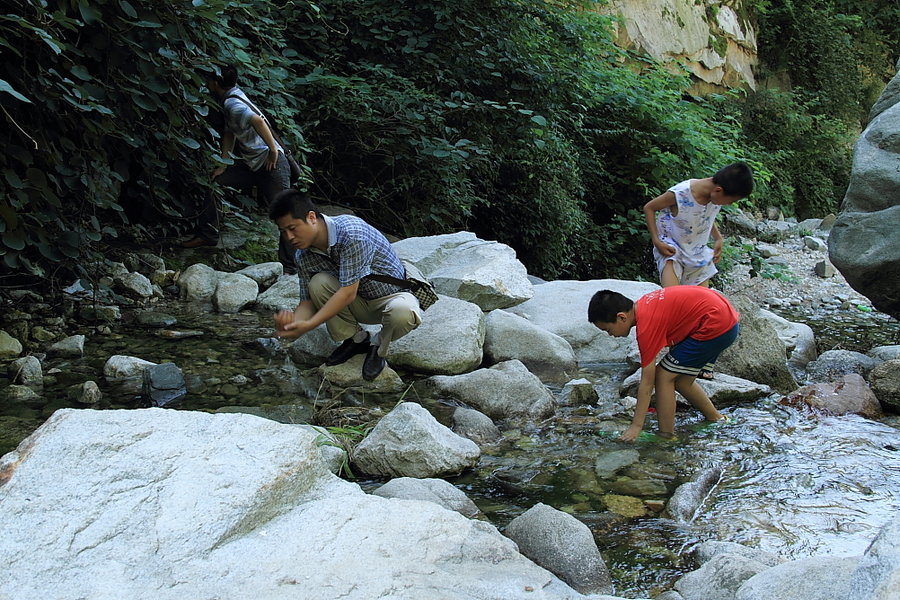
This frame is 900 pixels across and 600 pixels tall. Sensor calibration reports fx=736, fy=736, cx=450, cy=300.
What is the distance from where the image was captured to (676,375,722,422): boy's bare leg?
13.4 feet

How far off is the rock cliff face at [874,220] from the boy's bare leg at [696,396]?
1.94 metres

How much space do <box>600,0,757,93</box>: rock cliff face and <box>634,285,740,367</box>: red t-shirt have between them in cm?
922

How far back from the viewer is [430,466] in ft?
10.6

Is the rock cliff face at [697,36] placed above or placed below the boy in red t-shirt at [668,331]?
above

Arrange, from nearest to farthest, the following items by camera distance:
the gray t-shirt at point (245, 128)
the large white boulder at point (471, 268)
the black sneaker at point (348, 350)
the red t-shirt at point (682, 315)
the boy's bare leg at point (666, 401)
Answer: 1. the red t-shirt at point (682, 315)
2. the boy's bare leg at point (666, 401)
3. the black sneaker at point (348, 350)
4. the gray t-shirt at point (245, 128)
5. the large white boulder at point (471, 268)

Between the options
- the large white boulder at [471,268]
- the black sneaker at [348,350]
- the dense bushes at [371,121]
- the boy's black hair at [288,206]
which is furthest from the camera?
the large white boulder at [471,268]

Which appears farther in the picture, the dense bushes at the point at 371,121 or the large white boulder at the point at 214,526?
the dense bushes at the point at 371,121

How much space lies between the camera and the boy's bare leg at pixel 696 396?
408cm

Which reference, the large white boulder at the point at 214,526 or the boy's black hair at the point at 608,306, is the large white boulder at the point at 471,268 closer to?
the boy's black hair at the point at 608,306

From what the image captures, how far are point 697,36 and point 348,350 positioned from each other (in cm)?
1239

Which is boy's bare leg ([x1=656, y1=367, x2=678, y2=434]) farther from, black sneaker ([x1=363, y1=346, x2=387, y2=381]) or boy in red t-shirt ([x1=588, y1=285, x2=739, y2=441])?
black sneaker ([x1=363, y1=346, x2=387, y2=381])

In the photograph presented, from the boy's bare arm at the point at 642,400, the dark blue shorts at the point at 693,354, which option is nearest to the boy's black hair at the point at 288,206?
the boy's bare arm at the point at 642,400

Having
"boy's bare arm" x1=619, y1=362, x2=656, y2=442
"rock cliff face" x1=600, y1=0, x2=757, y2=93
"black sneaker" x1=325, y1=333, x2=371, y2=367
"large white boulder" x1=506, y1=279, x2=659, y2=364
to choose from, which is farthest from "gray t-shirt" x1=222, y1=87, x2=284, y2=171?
"rock cliff face" x1=600, y1=0, x2=757, y2=93

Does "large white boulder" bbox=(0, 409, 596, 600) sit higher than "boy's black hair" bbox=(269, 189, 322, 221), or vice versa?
"boy's black hair" bbox=(269, 189, 322, 221)
